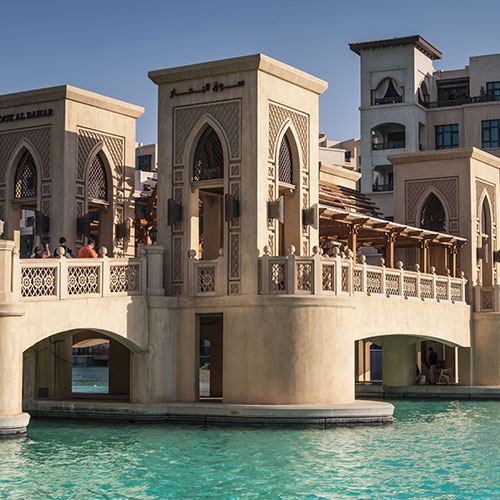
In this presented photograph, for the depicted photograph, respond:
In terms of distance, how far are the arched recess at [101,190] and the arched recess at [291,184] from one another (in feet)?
16.7

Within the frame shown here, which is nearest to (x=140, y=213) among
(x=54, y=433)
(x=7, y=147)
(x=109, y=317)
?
(x=7, y=147)

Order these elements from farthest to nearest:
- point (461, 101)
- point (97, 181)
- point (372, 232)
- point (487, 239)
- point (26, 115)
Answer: point (461, 101) < point (487, 239) < point (372, 232) < point (97, 181) < point (26, 115)

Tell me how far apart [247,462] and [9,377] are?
483 centimetres

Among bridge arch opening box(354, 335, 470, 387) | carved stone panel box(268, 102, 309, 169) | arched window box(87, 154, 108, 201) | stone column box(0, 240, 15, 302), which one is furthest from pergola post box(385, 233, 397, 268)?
stone column box(0, 240, 15, 302)

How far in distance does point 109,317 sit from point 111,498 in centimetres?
759

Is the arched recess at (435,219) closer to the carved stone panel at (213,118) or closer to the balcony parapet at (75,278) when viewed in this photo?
the carved stone panel at (213,118)

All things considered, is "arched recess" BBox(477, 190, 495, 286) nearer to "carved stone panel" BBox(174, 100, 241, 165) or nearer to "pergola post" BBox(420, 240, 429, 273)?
"pergola post" BBox(420, 240, 429, 273)

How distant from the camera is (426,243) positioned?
3122 centimetres

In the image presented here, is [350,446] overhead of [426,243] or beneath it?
beneath

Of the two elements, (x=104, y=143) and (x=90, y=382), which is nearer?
(x=104, y=143)

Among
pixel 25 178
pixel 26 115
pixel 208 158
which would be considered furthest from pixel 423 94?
pixel 208 158

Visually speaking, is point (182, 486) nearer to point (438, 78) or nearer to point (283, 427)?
point (283, 427)

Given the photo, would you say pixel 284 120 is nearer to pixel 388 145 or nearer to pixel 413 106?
pixel 413 106

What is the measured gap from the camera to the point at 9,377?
62.2ft
